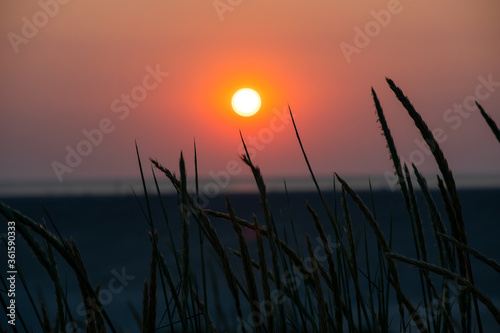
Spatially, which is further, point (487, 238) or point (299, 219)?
point (299, 219)

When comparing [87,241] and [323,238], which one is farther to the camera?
[87,241]

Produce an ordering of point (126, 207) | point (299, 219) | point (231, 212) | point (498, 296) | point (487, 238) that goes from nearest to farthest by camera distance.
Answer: point (231, 212) < point (498, 296) < point (487, 238) < point (299, 219) < point (126, 207)

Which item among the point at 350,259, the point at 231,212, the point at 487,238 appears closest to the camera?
the point at 231,212

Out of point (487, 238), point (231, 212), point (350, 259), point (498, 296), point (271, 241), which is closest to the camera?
point (271, 241)

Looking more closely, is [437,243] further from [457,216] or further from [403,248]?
[403,248]

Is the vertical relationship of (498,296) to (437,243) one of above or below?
below

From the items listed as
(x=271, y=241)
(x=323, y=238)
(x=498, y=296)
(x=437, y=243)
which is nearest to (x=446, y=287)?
(x=437, y=243)

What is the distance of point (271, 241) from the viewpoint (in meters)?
1.03

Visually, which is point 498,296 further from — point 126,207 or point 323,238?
point 126,207

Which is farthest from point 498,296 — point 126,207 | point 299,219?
point 126,207

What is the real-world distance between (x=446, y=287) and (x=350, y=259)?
0.25 m

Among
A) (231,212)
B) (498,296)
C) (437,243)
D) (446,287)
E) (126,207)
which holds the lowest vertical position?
(498,296)

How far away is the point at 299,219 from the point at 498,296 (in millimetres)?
8203

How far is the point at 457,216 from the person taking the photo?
4.00 feet
